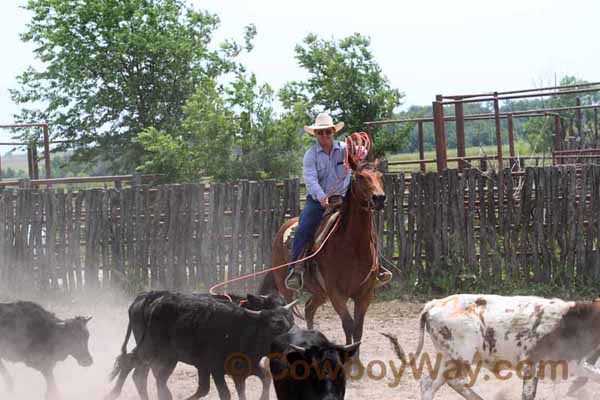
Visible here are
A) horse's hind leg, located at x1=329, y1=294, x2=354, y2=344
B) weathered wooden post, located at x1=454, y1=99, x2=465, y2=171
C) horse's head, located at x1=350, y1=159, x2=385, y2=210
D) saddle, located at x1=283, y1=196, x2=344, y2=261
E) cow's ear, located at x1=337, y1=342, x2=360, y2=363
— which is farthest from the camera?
weathered wooden post, located at x1=454, y1=99, x2=465, y2=171

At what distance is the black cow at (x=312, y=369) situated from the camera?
16.4 feet

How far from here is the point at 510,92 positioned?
44.2ft

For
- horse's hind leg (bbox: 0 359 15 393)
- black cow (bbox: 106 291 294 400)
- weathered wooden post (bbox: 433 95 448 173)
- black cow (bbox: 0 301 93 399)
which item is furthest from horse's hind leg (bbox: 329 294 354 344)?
weathered wooden post (bbox: 433 95 448 173)

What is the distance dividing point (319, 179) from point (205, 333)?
2.90 meters

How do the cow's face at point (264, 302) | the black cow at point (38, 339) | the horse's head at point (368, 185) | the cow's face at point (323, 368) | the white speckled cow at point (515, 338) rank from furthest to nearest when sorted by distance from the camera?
the black cow at point (38, 339) → the horse's head at point (368, 185) → the cow's face at point (264, 302) → the white speckled cow at point (515, 338) → the cow's face at point (323, 368)

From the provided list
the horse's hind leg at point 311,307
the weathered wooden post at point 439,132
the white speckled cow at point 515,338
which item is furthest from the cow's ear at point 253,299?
the weathered wooden post at point 439,132

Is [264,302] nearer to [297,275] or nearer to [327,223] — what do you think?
[297,275]

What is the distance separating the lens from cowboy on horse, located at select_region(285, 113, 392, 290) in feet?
29.4

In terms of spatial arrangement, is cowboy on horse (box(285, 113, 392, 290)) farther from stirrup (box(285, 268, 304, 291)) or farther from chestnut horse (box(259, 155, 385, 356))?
chestnut horse (box(259, 155, 385, 356))

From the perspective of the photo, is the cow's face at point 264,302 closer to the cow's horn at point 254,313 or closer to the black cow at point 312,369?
the cow's horn at point 254,313

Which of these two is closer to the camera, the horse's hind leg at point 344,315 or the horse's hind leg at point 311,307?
the horse's hind leg at point 344,315

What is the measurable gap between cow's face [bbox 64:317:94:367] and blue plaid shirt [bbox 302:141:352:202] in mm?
2682

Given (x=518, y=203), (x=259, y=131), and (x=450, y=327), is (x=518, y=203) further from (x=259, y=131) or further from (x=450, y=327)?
(x=259, y=131)

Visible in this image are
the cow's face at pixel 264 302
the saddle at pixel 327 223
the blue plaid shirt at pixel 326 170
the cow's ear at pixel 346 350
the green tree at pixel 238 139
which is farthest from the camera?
the green tree at pixel 238 139
